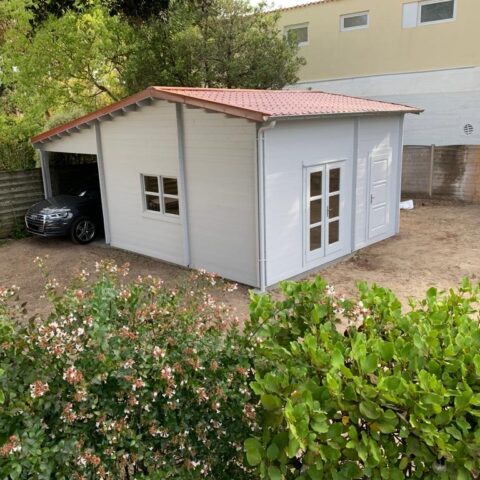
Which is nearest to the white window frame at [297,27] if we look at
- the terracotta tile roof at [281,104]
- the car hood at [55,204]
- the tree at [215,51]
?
the tree at [215,51]

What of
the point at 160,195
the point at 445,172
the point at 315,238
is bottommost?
the point at 445,172

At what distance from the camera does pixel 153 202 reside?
1073 cm

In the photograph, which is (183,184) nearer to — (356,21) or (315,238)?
(315,238)

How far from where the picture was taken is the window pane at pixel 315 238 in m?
9.62

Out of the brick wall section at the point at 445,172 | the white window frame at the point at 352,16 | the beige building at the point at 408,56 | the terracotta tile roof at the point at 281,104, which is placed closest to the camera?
the terracotta tile roof at the point at 281,104

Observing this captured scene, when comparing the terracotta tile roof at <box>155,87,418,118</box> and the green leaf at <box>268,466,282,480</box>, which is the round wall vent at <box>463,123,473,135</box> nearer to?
the terracotta tile roof at <box>155,87,418,118</box>

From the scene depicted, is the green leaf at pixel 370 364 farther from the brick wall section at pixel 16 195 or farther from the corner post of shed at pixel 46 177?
the brick wall section at pixel 16 195

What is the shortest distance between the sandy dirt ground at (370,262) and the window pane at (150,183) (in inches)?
59.3

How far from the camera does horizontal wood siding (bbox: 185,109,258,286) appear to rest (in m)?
8.59

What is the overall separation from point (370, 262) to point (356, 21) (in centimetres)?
1216

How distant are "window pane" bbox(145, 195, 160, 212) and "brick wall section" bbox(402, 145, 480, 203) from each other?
985 cm

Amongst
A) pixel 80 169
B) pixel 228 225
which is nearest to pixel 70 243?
pixel 80 169

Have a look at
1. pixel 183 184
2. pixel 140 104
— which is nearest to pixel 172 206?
pixel 183 184

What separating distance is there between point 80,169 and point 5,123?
4.28m
